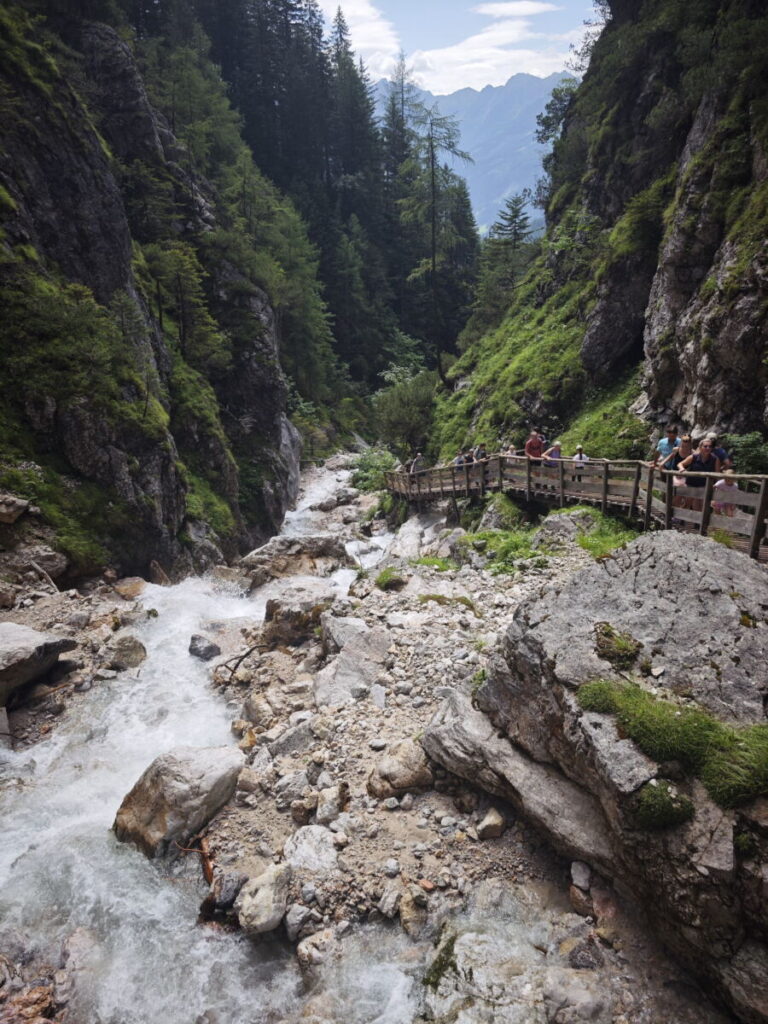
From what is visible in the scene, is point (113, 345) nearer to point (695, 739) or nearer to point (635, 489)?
point (635, 489)

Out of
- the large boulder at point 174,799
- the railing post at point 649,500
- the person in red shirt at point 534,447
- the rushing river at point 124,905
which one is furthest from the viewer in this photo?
the person in red shirt at point 534,447

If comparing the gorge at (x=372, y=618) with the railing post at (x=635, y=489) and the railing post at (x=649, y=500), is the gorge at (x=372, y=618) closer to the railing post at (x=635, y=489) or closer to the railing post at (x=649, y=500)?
the railing post at (x=649, y=500)

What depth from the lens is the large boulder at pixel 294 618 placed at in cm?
1142

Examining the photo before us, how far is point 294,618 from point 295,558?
6322mm

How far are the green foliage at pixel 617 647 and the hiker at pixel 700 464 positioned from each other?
583 centimetres

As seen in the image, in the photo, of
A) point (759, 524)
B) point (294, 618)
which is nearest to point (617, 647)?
point (759, 524)

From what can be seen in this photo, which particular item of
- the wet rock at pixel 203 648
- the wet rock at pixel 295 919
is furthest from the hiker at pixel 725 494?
the wet rock at pixel 203 648

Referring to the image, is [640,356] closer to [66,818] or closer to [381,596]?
[381,596]

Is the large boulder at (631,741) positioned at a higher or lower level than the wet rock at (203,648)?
higher

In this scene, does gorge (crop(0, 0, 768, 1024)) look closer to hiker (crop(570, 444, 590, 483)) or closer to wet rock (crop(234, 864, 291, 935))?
wet rock (crop(234, 864, 291, 935))

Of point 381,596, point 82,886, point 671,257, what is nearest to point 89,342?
point 381,596

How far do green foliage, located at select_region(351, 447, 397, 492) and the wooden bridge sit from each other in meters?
8.68

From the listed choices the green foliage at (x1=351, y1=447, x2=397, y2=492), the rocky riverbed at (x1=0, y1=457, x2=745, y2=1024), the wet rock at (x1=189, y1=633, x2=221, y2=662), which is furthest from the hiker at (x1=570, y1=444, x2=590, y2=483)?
the green foliage at (x1=351, y1=447, x2=397, y2=492)

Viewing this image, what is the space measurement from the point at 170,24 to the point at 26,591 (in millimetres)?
52728
